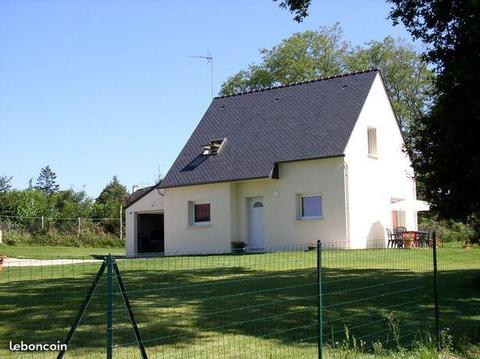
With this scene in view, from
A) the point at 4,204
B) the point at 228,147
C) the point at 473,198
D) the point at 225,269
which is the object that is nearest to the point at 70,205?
the point at 4,204

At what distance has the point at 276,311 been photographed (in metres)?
11.2

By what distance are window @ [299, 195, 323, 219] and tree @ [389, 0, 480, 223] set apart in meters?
12.7

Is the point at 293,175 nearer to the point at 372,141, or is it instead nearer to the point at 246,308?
the point at 372,141

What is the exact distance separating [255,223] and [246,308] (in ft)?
61.5

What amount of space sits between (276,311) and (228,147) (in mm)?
20524

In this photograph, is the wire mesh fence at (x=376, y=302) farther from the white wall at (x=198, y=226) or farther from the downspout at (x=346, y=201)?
the white wall at (x=198, y=226)

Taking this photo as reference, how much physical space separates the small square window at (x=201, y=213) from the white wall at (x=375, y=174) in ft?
23.7

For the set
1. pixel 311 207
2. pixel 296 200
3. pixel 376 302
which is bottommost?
pixel 376 302

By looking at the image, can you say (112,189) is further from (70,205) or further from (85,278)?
(85,278)

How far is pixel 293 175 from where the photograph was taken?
93.2 ft

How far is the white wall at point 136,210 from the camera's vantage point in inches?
1320

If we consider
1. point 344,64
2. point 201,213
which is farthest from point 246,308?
point 344,64

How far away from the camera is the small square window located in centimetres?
3102

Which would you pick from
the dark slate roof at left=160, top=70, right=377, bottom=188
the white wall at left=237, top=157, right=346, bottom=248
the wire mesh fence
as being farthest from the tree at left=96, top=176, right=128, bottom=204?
the wire mesh fence
